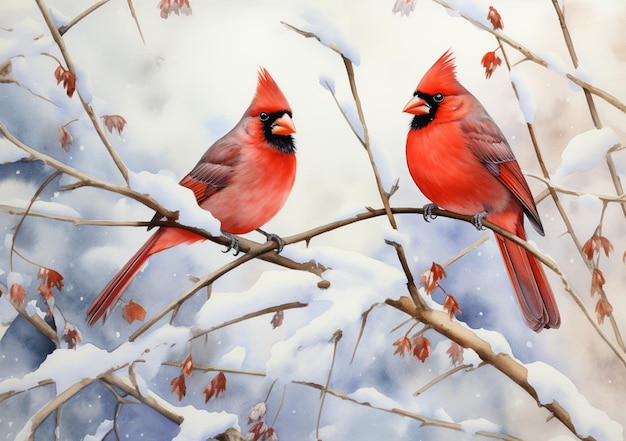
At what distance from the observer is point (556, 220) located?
1707 millimetres

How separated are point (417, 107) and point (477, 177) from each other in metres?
0.28

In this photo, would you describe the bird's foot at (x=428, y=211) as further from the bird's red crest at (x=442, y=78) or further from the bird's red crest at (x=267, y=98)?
the bird's red crest at (x=267, y=98)

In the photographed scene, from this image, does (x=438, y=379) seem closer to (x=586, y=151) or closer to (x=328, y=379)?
(x=328, y=379)

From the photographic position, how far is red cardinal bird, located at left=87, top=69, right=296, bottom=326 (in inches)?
63.8

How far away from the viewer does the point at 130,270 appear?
64.1 inches

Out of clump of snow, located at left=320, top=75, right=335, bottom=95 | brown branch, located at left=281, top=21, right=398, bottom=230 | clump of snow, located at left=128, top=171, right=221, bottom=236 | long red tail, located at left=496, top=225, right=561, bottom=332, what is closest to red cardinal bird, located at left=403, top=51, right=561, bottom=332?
long red tail, located at left=496, top=225, right=561, bottom=332

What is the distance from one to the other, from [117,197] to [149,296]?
306 mm

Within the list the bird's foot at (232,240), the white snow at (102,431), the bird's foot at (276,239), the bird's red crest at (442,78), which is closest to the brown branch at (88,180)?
the bird's foot at (232,240)

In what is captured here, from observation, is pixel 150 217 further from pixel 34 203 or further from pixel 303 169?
pixel 303 169

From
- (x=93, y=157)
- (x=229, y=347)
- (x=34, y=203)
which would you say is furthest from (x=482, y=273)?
(x=34, y=203)

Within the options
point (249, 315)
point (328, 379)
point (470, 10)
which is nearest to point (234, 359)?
point (249, 315)

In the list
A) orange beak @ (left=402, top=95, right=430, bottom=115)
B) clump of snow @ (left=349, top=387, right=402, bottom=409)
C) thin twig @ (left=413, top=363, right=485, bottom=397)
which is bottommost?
clump of snow @ (left=349, top=387, right=402, bottom=409)

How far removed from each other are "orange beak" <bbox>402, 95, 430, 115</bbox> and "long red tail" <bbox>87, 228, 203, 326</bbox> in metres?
0.73

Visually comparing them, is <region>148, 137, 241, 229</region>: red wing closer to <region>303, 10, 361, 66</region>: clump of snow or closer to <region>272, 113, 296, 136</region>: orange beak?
<region>272, 113, 296, 136</region>: orange beak
